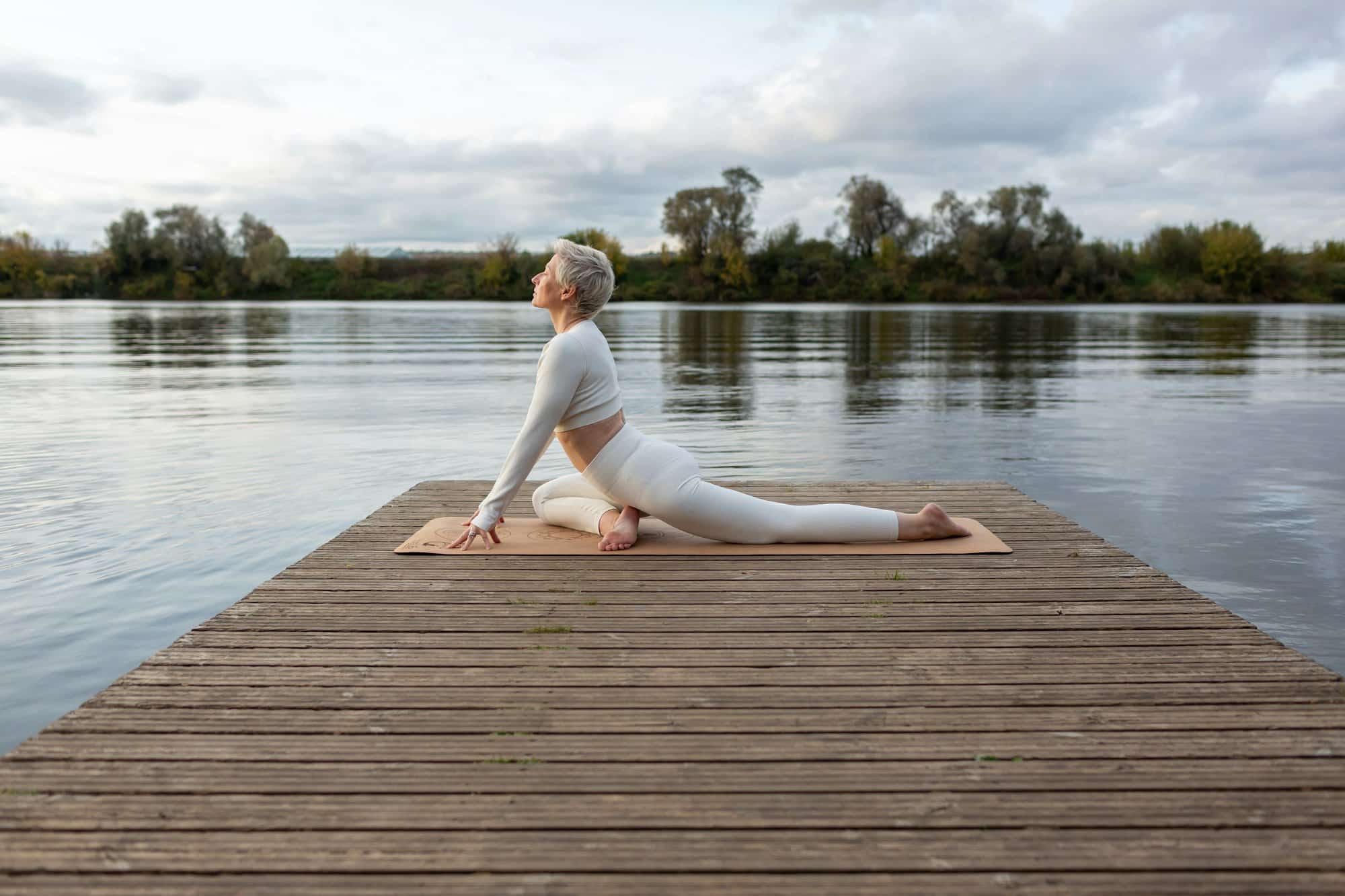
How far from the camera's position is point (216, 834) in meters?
2.34

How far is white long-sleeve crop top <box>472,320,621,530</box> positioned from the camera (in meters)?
4.69

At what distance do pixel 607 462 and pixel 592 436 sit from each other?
0.16 metres

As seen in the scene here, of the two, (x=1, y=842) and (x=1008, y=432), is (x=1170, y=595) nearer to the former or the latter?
(x=1, y=842)

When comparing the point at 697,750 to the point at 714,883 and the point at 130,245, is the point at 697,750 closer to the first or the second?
the point at 714,883

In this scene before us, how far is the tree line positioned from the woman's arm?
81037 mm

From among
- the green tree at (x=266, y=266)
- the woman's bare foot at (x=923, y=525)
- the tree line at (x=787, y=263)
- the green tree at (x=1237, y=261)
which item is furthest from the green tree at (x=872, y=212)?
the woman's bare foot at (x=923, y=525)

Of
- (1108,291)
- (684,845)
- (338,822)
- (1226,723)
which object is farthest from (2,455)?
(1108,291)

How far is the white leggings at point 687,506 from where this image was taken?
4836 millimetres

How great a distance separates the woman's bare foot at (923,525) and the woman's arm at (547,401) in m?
1.95

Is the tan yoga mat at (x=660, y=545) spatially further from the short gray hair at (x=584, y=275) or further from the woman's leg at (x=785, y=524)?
the short gray hair at (x=584, y=275)

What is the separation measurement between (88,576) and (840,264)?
296 feet

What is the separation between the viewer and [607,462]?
4.86m

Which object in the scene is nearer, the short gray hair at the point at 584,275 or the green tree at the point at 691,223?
the short gray hair at the point at 584,275

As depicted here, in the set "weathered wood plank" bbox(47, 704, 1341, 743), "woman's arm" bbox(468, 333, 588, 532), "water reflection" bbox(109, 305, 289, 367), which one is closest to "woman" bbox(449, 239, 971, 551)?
"woman's arm" bbox(468, 333, 588, 532)
